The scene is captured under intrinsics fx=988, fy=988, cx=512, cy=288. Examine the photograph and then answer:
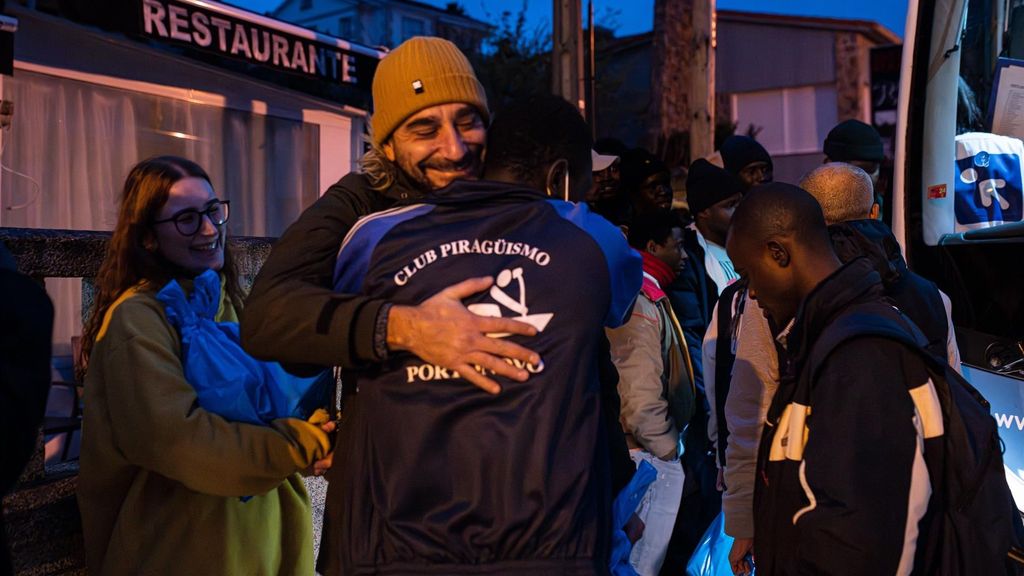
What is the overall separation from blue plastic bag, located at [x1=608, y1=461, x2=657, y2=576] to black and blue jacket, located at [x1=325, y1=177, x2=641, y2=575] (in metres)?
0.10

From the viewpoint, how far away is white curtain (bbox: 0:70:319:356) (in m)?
7.29

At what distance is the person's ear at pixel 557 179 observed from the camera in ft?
6.81

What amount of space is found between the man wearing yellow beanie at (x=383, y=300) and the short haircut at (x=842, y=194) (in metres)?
1.55

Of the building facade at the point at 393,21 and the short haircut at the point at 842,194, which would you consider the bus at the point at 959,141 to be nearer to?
the short haircut at the point at 842,194

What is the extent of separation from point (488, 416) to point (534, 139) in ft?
1.95

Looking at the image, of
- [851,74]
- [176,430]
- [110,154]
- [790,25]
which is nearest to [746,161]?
[176,430]

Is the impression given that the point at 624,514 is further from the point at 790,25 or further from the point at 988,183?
the point at 790,25

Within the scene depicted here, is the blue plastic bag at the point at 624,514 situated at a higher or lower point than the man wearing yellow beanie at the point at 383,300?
lower

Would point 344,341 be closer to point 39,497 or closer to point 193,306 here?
point 193,306

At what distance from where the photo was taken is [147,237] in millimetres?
2768

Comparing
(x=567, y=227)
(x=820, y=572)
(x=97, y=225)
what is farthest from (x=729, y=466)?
(x=97, y=225)

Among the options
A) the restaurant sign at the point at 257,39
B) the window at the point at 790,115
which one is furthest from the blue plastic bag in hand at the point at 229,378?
the window at the point at 790,115

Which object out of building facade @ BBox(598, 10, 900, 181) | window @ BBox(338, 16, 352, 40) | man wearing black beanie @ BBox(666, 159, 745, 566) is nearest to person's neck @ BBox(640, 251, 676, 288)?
man wearing black beanie @ BBox(666, 159, 745, 566)

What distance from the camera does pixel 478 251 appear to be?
1885mm
